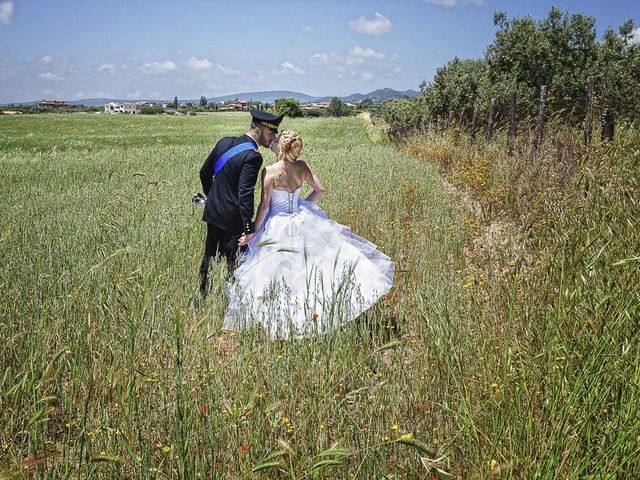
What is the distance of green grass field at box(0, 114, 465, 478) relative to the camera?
201 cm

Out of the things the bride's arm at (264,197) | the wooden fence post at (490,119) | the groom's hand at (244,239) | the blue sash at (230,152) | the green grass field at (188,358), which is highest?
the wooden fence post at (490,119)

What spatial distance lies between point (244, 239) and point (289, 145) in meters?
0.94

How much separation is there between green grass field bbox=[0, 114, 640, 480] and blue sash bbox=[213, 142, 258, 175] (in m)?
0.94

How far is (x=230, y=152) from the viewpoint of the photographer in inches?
185

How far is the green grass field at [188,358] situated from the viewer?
79.1 inches

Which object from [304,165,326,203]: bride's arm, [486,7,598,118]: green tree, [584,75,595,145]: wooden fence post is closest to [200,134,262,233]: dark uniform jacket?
[304,165,326,203]: bride's arm

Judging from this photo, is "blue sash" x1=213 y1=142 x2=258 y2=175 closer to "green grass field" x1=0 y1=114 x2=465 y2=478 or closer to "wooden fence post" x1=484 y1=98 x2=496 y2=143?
"green grass field" x1=0 y1=114 x2=465 y2=478

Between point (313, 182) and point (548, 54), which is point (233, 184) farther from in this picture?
point (548, 54)

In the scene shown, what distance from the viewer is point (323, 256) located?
4.42 meters

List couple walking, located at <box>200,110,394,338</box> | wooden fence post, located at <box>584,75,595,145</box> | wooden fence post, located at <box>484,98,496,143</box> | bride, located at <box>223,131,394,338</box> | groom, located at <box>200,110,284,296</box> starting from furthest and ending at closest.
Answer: wooden fence post, located at <box>484,98,496,143</box>, wooden fence post, located at <box>584,75,595,145</box>, groom, located at <box>200,110,284,296</box>, couple walking, located at <box>200,110,394,338</box>, bride, located at <box>223,131,394,338</box>

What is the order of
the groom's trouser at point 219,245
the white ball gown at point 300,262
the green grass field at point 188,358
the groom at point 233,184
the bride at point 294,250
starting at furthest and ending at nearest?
the groom's trouser at point 219,245
the groom at point 233,184
the bride at point 294,250
the white ball gown at point 300,262
the green grass field at point 188,358

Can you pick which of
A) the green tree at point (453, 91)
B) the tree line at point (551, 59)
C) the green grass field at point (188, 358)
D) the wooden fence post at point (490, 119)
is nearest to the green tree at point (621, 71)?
the tree line at point (551, 59)

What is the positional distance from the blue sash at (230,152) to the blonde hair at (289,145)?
0.29 m

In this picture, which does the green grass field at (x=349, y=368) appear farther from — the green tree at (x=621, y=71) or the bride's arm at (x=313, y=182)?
the green tree at (x=621, y=71)
